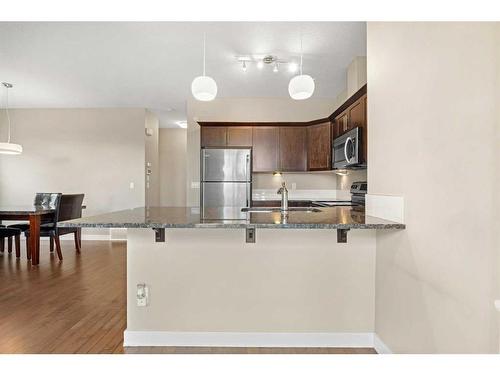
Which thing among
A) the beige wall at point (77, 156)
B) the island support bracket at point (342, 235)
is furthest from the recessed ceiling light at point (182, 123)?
the island support bracket at point (342, 235)

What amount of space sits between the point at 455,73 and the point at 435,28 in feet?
0.93

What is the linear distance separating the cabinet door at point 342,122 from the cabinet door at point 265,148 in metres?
1.16

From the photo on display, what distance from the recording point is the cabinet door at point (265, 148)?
17.7 ft

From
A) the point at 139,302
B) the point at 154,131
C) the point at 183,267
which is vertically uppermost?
the point at 154,131

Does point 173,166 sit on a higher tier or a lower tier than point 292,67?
lower

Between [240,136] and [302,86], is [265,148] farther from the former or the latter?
[302,86]

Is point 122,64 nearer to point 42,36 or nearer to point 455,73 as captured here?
point 42,36

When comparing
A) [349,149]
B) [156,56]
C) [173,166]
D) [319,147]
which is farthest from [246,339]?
[173,166]

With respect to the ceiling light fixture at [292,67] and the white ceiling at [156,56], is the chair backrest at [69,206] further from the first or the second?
the ceiling light fixture at [292,67]

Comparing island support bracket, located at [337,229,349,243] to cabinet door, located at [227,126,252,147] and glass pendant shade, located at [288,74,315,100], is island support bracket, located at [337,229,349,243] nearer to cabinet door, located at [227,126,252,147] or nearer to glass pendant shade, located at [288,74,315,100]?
glass pendant shade, located at [288,74,315,100]

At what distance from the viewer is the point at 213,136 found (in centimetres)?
537

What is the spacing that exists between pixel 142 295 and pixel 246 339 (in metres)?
0.73
